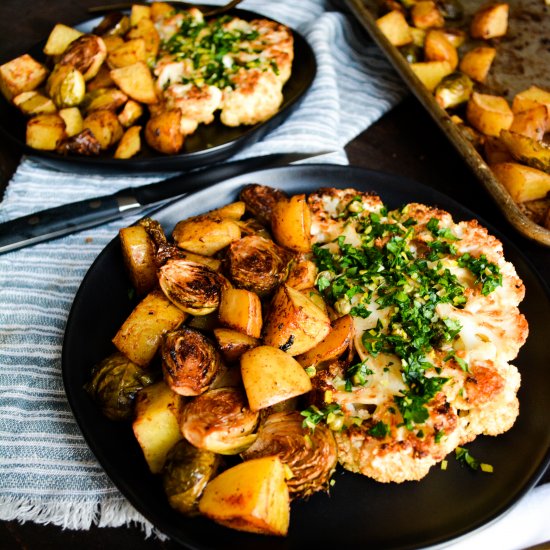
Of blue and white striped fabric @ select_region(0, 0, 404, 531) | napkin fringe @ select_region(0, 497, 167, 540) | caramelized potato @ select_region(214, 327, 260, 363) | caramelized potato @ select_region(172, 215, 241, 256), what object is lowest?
napkin fringe @ select_region(0, 497, 167, 540)

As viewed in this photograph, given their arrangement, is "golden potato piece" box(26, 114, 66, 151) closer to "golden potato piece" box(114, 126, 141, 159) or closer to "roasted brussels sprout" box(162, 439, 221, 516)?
"golden potato piece" box(114, 126, 141, 159)

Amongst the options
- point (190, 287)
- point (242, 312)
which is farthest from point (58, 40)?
point (242, 312)

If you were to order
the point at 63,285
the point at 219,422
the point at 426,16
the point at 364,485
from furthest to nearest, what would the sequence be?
the point at 426,16 → the point at 63,285 → the point at 364,485 → the point at 219,422

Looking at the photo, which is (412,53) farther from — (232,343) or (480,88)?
(232,343)

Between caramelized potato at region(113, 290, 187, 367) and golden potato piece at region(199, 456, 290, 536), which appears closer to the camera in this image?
golden potato piece at region(199, 456, 290, 536)

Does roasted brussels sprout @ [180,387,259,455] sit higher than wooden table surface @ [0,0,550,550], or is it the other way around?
roasted brussels sprout @ [180,387,259,455]

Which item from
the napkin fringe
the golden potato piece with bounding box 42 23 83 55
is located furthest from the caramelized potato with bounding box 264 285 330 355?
the golden potato piece with bounding box 42 23 83 55

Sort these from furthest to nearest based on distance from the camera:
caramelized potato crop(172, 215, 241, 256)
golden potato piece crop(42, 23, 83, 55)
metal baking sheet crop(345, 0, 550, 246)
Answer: golden potato piece crop(42, 23, 83, 55), metal baking sheet crop(345, 0, 550, 246), caramelized potato crop(172, 215, 241, 256)
